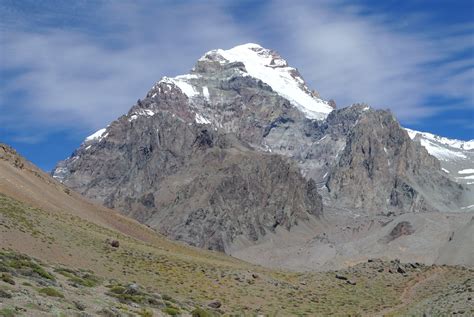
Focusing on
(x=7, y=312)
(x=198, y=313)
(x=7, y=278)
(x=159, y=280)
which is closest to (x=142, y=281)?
(x=159, y=280)

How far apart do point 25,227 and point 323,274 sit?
4077cm

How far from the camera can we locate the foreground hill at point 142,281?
128 feet

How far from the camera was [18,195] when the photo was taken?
86812 mm

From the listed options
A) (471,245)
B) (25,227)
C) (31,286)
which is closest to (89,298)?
(31,286)

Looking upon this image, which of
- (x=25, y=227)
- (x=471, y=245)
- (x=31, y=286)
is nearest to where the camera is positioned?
(x=31, y=286)

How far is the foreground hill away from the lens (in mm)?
38969

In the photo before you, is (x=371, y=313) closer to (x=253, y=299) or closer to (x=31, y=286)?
(x=253, y=299)

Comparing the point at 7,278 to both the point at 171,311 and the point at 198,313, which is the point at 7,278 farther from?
the point at 198,313

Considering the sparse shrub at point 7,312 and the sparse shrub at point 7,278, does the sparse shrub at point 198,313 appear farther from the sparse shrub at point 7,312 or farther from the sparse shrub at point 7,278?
the sparse shrub at point 7,312

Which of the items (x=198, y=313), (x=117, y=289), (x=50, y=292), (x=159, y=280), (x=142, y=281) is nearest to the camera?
(x=50, y=292)

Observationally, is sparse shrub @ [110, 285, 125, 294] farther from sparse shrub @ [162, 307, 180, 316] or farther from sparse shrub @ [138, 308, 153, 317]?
sparse shrub @ [138, 308, 153, 317]

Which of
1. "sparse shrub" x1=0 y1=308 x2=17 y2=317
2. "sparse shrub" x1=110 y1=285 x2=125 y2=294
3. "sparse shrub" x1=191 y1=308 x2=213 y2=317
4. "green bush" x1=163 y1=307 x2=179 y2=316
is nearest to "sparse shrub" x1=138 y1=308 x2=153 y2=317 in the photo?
"green bush" x1=163 y1=307 x2=179 y2=316

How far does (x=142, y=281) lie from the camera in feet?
206

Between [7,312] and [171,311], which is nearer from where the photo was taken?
[7,312]
